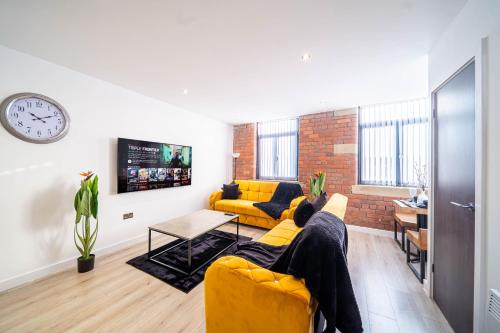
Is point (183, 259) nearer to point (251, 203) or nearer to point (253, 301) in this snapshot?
point (253, 301)

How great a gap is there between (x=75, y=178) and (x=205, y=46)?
2.30 meters

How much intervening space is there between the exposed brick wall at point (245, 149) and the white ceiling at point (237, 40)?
2262 millimetres

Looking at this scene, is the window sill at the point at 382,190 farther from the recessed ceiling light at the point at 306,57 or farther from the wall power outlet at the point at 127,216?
the wall power outlet at the point at 127,216

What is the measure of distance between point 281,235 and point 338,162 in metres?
2.33

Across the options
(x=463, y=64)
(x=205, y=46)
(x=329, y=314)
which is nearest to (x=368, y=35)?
(x=463, y=64)

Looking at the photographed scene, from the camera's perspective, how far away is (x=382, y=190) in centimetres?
331

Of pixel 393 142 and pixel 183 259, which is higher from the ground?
pixel 393 142

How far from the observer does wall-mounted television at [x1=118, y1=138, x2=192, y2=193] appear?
2.68m

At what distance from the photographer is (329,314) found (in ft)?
3.04

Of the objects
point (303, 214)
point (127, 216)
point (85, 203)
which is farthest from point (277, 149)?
point (85, 203)

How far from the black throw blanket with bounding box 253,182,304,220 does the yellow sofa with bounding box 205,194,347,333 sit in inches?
92.7

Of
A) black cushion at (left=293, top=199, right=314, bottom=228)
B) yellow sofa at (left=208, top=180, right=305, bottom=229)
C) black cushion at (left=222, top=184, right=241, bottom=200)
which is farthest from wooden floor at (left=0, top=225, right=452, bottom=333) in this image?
black cushion at (left=222, top=184, right=241, bottom=200)

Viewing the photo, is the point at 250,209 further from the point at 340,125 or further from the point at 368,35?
the point at 368,35

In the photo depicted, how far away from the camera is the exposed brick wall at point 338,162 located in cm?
337
